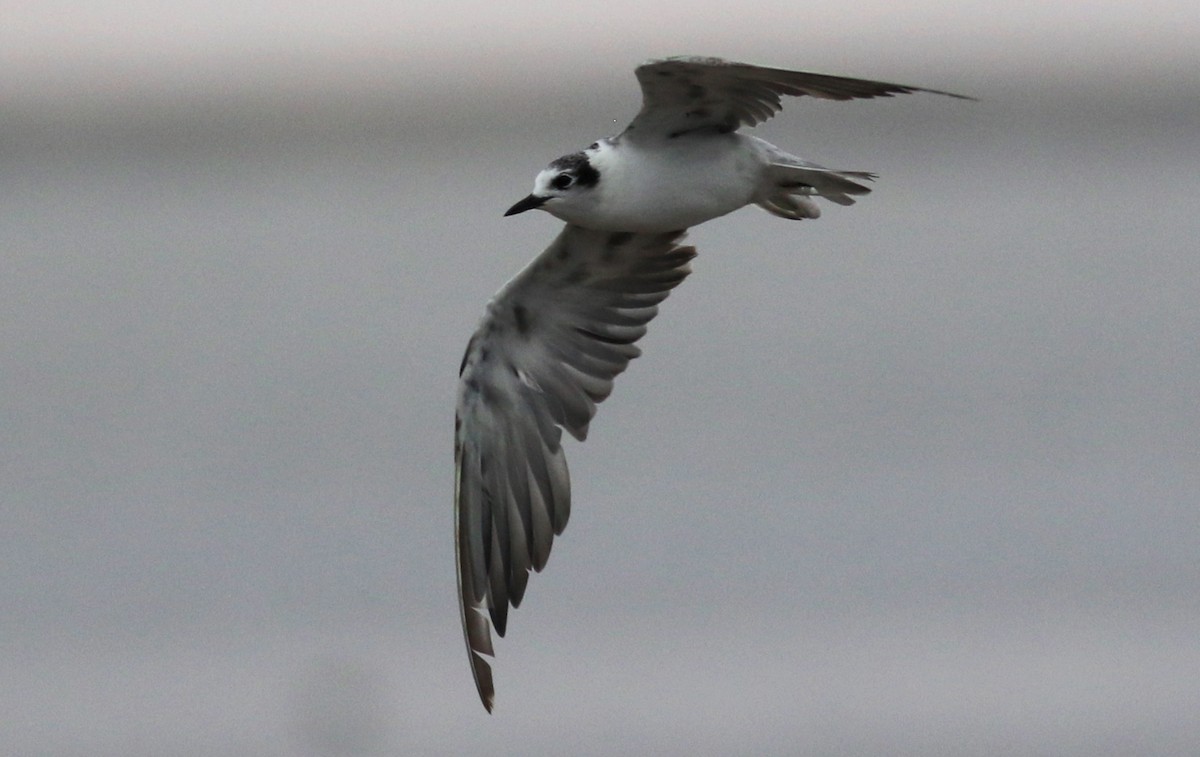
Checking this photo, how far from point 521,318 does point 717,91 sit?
50.8 inches

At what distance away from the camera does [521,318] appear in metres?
6.34

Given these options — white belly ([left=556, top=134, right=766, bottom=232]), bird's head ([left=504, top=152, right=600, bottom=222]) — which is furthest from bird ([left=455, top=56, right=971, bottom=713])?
bird's head ([left=504, top=152, right=600, bottom=222])

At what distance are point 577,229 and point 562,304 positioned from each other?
322 millimetres

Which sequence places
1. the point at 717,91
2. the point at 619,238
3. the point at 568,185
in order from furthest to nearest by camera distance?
the point at 619,238 < the point at 568,185 < the point at 717,91

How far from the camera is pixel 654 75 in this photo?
5227 mm

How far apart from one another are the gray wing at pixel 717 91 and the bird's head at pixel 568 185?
181 millimetres

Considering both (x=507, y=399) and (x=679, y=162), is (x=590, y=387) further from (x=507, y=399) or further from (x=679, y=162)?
(x=679, y=162)

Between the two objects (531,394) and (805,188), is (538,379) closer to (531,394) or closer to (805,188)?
(531,394)

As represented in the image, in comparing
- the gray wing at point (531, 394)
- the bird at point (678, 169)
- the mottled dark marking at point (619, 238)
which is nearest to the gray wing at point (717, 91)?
the bird at point (678, 169)

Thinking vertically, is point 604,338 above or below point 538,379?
above

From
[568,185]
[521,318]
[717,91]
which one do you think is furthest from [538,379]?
[717,91]

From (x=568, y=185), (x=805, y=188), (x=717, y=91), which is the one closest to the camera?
(x=717, y=91)

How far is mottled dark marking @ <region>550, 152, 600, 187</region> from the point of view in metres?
5.44

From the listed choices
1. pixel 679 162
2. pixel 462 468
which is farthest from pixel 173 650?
pixel 679 162
